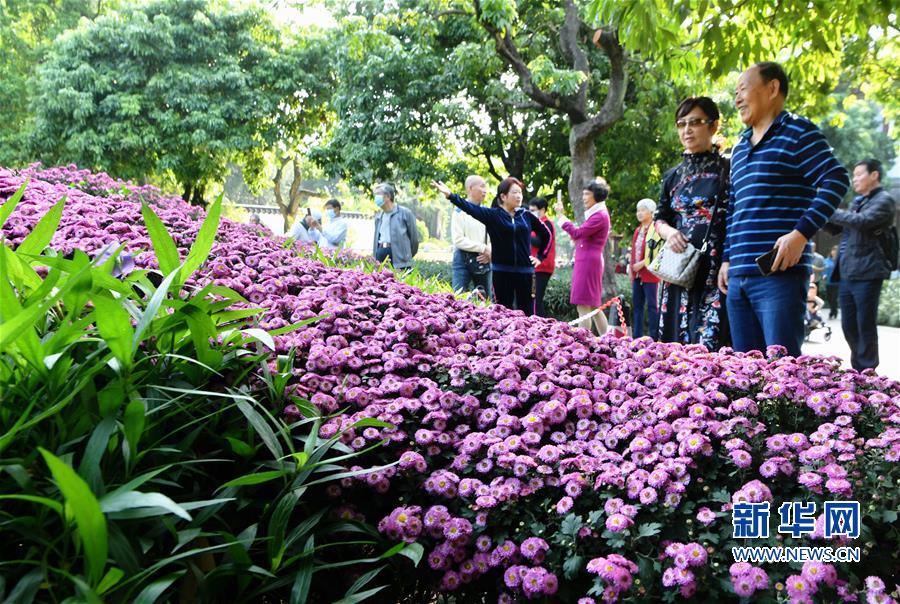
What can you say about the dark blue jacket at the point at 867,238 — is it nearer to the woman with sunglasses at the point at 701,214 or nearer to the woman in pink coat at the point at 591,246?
the woman in pink coat at the point at 591,246

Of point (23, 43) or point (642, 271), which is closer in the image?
point (642, 271)

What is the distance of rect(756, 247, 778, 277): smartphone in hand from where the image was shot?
310 centimetres

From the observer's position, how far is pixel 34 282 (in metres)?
1.93

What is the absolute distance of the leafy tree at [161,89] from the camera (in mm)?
17297

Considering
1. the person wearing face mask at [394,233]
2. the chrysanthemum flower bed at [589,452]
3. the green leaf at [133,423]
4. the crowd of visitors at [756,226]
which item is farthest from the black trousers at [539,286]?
the green leaf at [133,423]

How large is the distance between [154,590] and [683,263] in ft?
10.0

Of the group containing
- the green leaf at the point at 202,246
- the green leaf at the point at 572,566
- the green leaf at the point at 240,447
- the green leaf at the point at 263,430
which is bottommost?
the green leaf at the point at 572,566

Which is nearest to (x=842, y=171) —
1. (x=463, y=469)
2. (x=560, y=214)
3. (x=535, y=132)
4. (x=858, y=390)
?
(x=858, y=390)

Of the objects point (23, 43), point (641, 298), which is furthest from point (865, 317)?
point (23, 43)

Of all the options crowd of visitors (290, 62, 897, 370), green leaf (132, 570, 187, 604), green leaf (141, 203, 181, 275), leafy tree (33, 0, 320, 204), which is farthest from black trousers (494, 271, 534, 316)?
leafy tree (33, 0, 320, 204)

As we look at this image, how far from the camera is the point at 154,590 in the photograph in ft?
4.42

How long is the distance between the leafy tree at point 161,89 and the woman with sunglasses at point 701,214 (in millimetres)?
15638

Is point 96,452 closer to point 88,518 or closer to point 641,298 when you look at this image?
point 88,518

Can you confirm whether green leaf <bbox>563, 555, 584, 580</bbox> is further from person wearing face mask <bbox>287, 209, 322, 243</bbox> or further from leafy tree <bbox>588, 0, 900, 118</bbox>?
person wearing face mask <bbox>287, 209, 322, 243</bbox>
